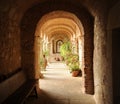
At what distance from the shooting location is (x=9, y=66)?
6.71 m

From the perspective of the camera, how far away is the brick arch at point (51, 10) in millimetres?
8172

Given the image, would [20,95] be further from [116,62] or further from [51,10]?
[51,10]

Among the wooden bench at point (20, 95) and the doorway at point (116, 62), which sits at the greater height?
the doorway at point (116, 62)

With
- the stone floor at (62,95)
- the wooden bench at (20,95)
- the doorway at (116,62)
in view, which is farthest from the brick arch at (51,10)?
the doorway at (116,62)

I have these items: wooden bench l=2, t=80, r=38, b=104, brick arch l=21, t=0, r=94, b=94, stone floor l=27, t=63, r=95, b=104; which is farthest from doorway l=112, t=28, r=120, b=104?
brick arch l=21, t=0, r=94, b=94

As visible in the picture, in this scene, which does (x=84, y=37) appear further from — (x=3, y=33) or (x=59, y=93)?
(x=3, y=33)

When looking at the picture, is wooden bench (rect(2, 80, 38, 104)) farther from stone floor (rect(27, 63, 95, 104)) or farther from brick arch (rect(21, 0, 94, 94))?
brick arch (rect(21, 0, 94, 94))

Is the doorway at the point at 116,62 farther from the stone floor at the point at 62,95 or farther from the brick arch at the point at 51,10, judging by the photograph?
the brick arch at the point at 51,10

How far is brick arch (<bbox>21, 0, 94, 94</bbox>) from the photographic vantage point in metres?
8.17

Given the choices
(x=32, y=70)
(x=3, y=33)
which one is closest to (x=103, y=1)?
(x=3, y=33)

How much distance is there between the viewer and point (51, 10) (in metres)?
8.21

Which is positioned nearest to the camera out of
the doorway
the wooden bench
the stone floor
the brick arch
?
the doorway

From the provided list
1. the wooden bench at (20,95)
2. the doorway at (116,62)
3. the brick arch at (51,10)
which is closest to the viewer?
the doorway at (116,62)

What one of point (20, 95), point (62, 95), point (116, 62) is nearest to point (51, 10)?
point (62, 95)
